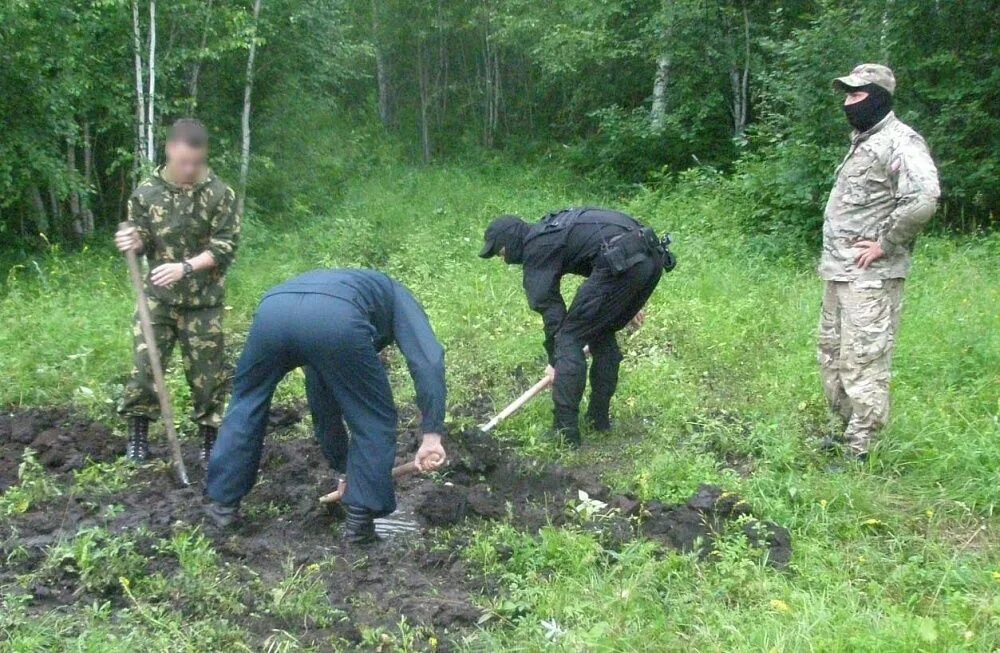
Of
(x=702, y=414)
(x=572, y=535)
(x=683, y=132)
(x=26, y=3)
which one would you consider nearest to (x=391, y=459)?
(x=572, y=535)

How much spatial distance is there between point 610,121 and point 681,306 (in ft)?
28.5

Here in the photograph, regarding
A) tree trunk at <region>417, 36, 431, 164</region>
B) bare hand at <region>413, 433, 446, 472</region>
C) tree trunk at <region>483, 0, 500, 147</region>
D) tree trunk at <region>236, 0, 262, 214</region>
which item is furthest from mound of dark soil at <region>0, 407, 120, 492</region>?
tree trunk at <region>483, 0, 500, 147</region>

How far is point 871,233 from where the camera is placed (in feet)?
16.1

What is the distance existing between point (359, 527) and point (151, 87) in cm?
822

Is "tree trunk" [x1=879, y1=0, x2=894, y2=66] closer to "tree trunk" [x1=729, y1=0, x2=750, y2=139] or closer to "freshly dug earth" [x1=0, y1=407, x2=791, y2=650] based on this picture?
"tree trunk" [x1=729, y1=0, x2=750, y2=139]

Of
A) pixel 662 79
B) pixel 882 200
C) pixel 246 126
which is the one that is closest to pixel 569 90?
pixel 662 79

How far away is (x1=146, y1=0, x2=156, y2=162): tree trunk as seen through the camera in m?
10.7

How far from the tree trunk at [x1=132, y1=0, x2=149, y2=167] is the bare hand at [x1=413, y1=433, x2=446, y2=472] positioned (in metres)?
7.97

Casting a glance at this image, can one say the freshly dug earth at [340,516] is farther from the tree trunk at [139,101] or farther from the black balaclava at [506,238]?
the tree trunk at [139,101]

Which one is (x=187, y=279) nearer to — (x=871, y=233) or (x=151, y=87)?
(x=871, y=233)

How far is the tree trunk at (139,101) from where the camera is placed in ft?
35.3

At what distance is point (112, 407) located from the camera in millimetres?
6094

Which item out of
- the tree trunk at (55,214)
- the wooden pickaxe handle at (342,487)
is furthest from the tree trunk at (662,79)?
the wooden pickaxe handle at (342,487)

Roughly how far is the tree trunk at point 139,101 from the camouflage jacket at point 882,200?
8.20 m
